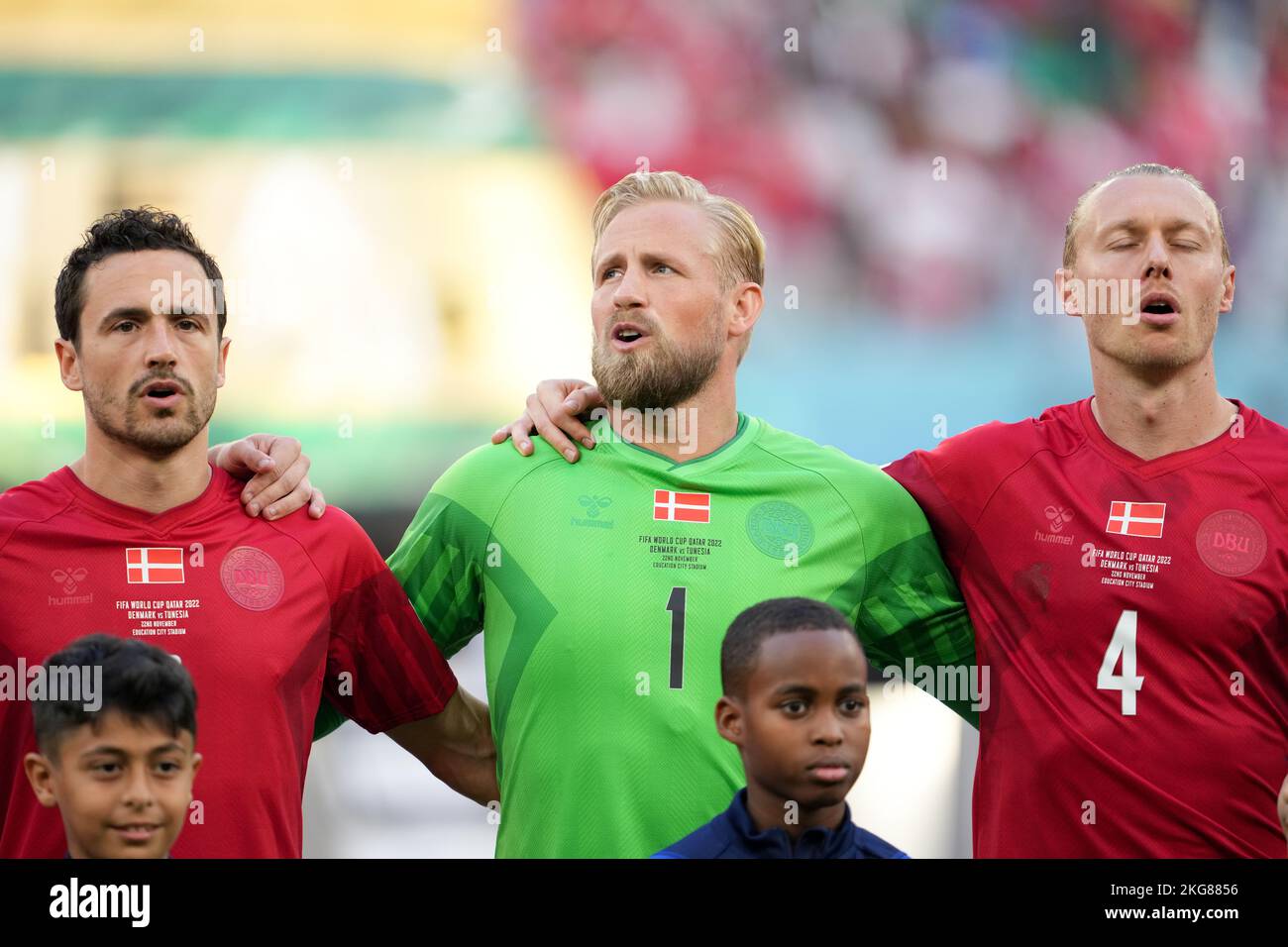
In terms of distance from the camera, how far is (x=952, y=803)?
693 centimetres

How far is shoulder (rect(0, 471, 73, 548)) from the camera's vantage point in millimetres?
4148

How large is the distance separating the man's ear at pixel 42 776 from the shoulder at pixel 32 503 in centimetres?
71

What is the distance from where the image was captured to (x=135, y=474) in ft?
13.9

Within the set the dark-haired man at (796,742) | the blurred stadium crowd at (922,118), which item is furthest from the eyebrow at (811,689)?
the blurred stadium crowd at (922,118)

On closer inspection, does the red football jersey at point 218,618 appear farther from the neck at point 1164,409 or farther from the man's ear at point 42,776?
the neck at point 1164,409

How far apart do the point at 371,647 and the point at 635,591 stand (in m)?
0.76

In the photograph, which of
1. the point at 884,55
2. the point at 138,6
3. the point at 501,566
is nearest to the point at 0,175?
the point at 138,6

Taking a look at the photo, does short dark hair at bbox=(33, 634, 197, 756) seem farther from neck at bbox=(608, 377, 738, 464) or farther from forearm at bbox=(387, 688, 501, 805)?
neck at bbox=(608, 377, 738, 464)

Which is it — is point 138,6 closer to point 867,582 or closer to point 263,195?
point 263,195

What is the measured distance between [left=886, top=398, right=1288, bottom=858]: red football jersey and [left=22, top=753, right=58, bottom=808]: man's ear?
95.1 inches

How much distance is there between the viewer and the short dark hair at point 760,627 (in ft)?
12.2

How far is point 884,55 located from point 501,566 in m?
7.05
